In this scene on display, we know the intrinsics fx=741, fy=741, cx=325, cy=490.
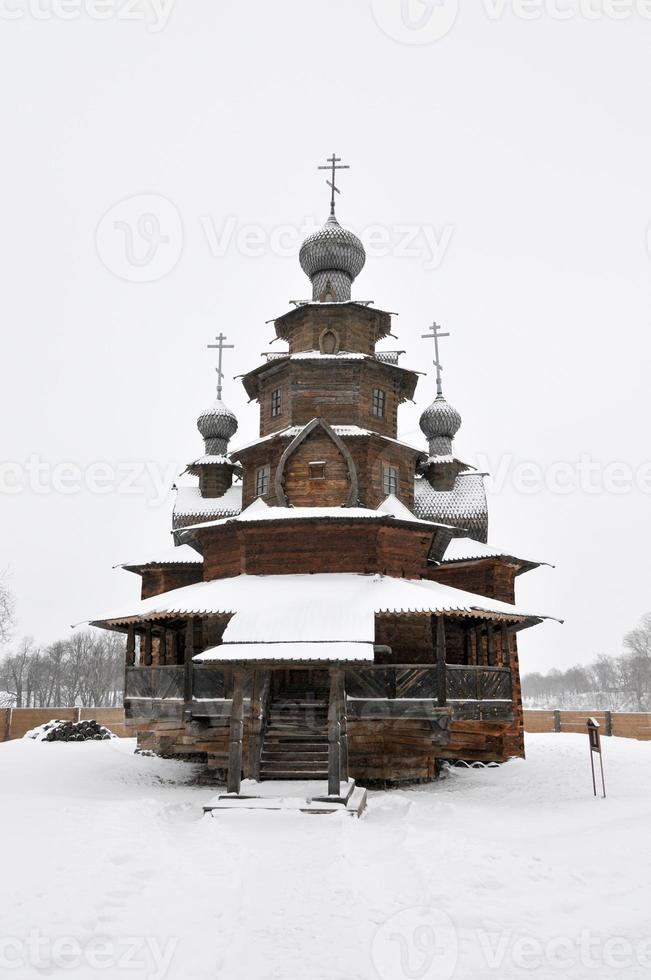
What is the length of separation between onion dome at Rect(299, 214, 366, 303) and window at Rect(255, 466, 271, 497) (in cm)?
523

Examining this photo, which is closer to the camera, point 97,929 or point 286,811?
point 97,929

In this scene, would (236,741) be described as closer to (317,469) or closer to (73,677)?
(317,469)

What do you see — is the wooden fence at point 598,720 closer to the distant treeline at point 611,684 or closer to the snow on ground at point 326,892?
the snow on ground at point 326,892

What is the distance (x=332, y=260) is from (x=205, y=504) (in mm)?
8456

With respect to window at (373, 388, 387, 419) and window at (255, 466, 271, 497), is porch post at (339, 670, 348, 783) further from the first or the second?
window at (373, 388, 387, 419)

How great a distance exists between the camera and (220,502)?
23641 mm

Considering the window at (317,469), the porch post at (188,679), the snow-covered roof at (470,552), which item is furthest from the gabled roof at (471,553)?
the porch post at (188,679)

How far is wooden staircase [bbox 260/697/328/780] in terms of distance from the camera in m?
13.2

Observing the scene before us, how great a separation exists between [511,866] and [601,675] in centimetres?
12106

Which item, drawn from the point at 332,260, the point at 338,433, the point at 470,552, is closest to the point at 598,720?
the point at 470,552

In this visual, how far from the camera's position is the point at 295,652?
38.2 feet

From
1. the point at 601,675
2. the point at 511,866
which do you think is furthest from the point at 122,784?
the point at 601,675

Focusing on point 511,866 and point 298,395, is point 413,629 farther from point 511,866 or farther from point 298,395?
point 511,866

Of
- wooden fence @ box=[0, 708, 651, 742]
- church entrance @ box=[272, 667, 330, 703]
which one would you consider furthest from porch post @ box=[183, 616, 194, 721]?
wooden fence @ box=[0, 708, 651, 742]
